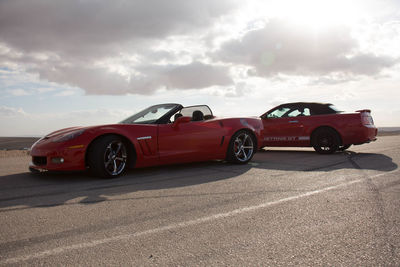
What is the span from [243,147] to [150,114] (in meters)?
2.06

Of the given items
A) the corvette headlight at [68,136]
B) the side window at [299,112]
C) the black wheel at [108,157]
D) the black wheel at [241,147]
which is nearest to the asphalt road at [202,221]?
the black wheel at [108,157]

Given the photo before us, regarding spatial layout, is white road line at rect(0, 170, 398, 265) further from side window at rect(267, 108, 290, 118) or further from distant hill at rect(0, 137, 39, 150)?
distant hill at rect(0, 137, 39, 150)

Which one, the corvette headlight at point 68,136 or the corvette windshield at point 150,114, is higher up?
the corvette windshield at point 150,114

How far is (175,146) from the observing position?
234 inches

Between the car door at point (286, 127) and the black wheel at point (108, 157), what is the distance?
5.44 metres

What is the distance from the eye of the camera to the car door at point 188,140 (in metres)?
5.84

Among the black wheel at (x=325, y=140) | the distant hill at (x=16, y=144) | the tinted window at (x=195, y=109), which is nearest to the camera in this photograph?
the tinted window at (x=195, y=109)

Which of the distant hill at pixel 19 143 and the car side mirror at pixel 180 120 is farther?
the distant hill at pixel 19 143

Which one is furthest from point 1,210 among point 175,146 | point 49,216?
point 175,146

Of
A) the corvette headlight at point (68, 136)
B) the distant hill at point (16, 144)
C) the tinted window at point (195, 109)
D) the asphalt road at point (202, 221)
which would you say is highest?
the tinted window at point (195, 109)

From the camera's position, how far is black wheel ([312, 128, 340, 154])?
891 cm

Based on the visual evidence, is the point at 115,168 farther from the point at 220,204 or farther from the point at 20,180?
the point at 220,204

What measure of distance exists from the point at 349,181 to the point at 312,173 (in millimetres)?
781

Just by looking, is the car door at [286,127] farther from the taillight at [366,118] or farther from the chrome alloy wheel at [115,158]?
the chrome alloy wheel at [115,158]
